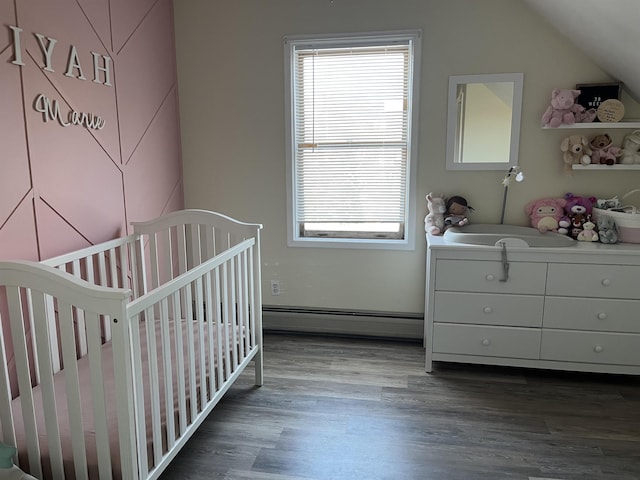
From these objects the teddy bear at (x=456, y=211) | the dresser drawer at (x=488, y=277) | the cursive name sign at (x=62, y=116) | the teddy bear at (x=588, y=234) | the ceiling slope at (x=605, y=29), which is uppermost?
the ceiling slope at (x=605, y=29)

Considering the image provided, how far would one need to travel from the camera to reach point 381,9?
2686mm

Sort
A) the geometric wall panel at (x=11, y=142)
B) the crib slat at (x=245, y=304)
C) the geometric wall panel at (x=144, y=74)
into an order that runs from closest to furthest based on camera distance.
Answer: the geometric wall panel at (x=11, y=142) → the crib slat at (x=245, y=304) → the geometric wall panel at (x=144, y=74)

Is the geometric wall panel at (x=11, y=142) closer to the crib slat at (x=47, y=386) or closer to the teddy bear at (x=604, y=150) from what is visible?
the crib slat at (x=47, y=386)

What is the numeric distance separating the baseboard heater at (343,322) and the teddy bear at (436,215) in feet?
2.05

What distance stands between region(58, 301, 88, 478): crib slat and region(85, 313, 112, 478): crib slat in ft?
0.18

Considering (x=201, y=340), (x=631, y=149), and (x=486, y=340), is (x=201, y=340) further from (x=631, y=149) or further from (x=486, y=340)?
(x=631, y=149)

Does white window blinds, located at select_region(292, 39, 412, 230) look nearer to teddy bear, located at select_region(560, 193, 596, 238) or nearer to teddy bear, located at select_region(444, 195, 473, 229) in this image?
teddy bear, located at select_region(444, 195, 473, 229)

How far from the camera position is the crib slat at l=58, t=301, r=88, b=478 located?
127 cm

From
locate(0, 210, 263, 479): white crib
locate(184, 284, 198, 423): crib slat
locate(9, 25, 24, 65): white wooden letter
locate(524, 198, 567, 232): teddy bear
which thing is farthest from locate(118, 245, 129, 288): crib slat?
locate(524, 198, 567, 232): teddy bear

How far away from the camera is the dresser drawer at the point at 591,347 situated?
91.2 inches

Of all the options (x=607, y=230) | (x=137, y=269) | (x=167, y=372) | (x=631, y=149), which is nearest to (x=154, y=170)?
(x=137, y=269)

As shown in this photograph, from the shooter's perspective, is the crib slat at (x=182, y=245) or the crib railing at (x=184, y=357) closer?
the crib railing at (x=184, y=357)

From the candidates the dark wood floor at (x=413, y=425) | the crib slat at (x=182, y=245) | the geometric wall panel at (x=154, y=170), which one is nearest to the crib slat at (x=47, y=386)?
the dark wood floor at (x=413, y=425)

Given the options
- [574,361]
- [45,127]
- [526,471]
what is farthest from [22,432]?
[574,361]
